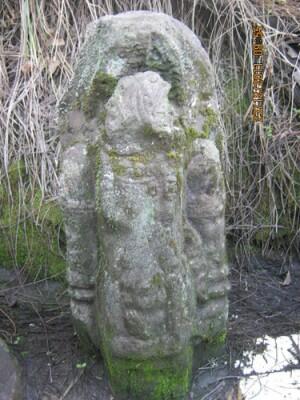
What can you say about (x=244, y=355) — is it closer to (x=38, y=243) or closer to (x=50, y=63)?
(x=38, y=243)

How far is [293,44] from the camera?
2.80m

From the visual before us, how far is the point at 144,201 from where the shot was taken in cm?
147

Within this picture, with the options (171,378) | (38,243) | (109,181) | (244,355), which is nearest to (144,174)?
(109,181)

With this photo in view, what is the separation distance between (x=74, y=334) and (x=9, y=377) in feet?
0.97

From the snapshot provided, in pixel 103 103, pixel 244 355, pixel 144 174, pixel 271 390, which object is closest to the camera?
pixel 144 174

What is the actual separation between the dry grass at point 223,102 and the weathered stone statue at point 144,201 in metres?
0.90

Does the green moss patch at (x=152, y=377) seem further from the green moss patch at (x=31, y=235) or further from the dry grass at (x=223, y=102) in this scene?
the dry grass at (x=223, y=102)

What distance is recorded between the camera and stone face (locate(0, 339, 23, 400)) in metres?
1.67

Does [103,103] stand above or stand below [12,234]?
above

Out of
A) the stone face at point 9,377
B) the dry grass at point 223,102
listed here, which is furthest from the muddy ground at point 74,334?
the dry grass at point 223,102

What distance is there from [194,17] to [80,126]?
1.37 meters

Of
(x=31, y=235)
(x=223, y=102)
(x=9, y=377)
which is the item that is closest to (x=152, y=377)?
(x=9, y=377)

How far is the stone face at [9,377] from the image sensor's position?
1669mm

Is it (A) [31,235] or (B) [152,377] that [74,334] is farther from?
(A) [31,235]
